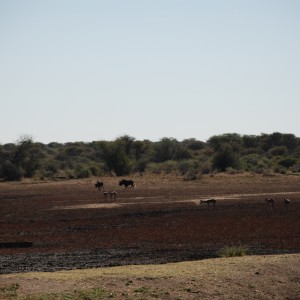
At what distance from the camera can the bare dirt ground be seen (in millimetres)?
22500

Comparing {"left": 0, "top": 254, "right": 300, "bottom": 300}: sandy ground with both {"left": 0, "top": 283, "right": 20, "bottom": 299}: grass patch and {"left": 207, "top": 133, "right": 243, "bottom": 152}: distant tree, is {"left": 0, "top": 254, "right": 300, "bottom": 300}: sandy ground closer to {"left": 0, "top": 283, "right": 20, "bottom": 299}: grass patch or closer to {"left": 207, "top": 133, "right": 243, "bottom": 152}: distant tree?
{"left": 0, "top": 283, "right": 20, "bottom": 299}: grass patch

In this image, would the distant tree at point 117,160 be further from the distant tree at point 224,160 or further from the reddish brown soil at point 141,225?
the reddish brown soil at point 141,225

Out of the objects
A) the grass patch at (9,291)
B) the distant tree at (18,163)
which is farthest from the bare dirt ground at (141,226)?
the distant tree at (18,163)

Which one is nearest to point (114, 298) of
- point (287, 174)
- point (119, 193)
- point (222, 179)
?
point (119, 193)

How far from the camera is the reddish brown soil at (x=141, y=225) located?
22672 millimetres

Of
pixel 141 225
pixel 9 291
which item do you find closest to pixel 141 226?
pixel 141 225

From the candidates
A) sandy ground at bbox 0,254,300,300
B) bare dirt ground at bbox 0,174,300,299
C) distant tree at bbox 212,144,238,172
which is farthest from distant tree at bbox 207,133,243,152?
sandy ground at bbox 0,254,300,300

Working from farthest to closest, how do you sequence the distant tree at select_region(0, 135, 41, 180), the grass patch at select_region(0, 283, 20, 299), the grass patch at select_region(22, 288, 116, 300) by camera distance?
the distant tree at select_region(0, 135, 41, 180)
the grass patch at select_region(0, 283, 20, 299)
the grass patch at select_region(22, 288, 116, 300)

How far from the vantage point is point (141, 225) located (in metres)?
32.1

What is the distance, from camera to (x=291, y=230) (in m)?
28.6

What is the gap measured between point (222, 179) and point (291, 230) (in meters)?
38.6

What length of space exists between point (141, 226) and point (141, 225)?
0.38 metres

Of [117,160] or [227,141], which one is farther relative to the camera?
[227,141]

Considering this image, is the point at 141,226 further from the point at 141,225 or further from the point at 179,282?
the point at 179,282
